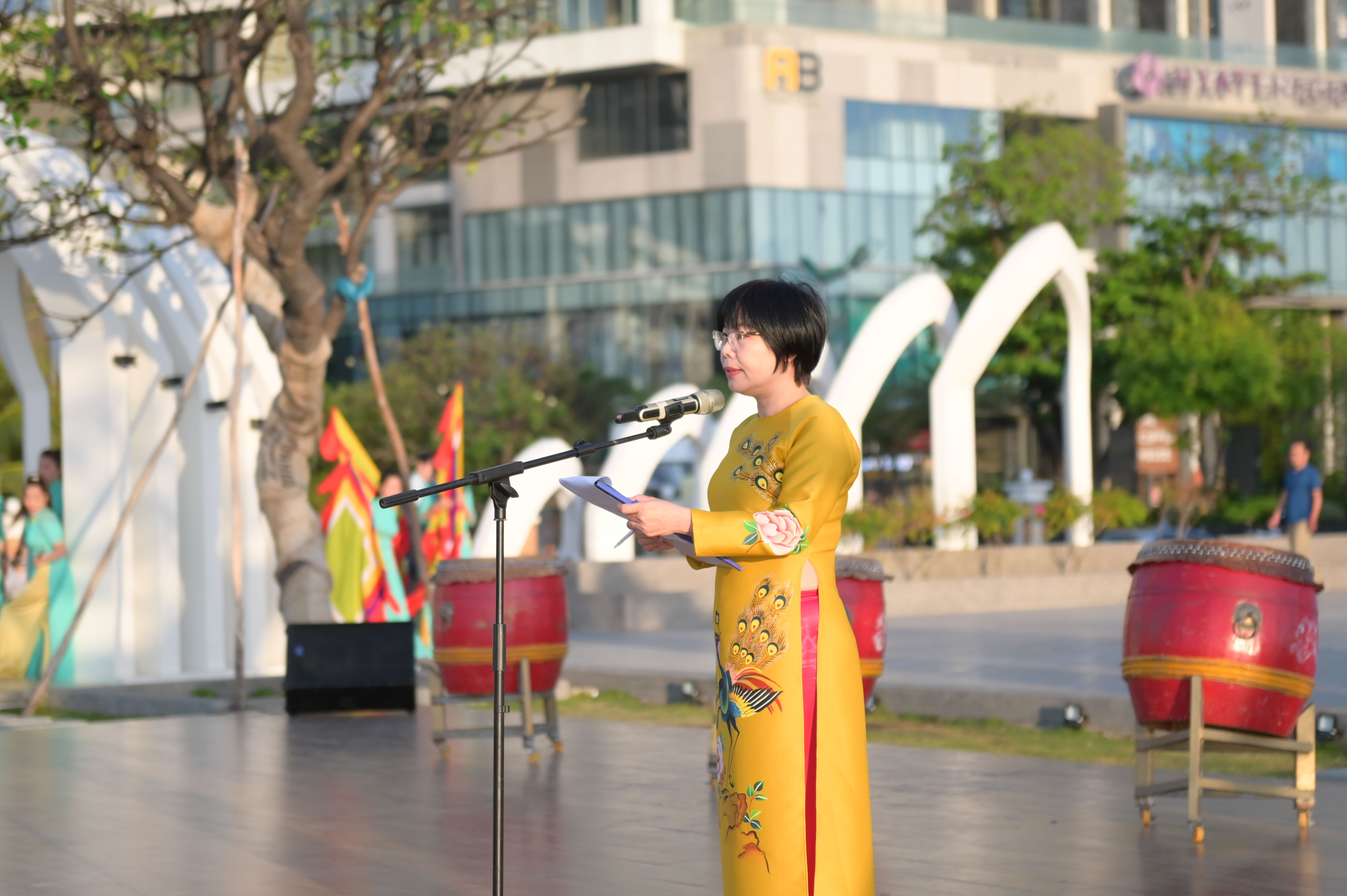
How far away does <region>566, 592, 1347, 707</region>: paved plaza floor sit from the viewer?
11.9 metres

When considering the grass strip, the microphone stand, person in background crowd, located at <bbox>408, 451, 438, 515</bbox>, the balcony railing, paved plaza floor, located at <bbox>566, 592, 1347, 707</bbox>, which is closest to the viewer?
the microphone stand

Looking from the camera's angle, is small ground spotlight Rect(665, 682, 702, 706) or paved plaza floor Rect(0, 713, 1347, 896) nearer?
paved plaza floor Rect(0, 713, 1347, 896)

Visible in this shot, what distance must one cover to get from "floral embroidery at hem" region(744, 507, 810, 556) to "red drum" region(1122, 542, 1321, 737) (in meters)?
3.44

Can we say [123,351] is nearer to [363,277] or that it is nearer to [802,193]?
[363,277]

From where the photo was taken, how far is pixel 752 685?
445cm

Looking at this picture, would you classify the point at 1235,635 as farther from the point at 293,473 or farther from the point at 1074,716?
the point at 293,473

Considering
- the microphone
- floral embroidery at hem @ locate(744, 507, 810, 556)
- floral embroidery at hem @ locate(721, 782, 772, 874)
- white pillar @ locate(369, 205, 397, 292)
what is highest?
white pillar @ locate(369, 205, 397, 292)

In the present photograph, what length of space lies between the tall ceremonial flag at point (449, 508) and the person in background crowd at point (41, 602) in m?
2.97

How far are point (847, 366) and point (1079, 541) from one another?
13.4 feet

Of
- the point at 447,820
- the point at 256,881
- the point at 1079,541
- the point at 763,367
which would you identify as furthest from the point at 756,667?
the point at 1079,541

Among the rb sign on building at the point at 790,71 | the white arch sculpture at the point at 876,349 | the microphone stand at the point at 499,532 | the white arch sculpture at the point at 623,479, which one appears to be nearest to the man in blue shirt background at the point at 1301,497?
the white arch sculpture at the point at 876,349

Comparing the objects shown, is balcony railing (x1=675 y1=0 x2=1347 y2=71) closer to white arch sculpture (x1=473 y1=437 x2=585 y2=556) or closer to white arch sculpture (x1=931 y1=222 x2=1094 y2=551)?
white arch sculpture (x1=931 y1=222 x2=1094 y2=551)

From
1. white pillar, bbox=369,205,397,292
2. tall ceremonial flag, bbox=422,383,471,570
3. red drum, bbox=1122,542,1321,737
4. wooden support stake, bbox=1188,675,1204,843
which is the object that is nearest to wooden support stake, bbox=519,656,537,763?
red drum, bbox=1122,542,1321,737

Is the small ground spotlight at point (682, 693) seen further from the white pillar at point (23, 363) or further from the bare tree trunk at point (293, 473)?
the white pillar at point (23, 363)
